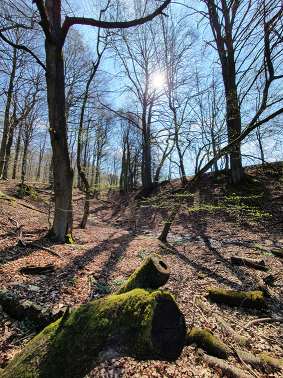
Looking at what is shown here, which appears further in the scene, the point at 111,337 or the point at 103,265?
the point at 103,265

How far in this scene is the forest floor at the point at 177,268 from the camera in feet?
12.7

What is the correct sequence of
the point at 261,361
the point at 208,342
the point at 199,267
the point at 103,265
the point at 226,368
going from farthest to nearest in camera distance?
the point at 199,267 → the point at 103,265 → the point at 208,342 → the point at 261,361 → the point at 226,368

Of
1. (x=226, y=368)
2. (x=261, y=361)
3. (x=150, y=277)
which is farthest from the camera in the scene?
(x=261, y=361)

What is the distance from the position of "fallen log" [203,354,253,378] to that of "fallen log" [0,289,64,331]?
2094 millimetres

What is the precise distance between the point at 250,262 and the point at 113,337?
6.04 m

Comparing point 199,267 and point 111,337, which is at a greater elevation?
point 111,337

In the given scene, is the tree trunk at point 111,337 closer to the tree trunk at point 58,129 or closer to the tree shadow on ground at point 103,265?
the tree shadow on ground at point 103,265

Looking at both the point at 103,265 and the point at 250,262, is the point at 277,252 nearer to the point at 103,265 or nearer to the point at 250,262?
the point at 250,262

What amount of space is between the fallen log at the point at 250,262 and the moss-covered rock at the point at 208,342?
384 centimetres

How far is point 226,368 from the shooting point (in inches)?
139

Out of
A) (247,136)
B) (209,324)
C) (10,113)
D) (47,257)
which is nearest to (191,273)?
(209,324)

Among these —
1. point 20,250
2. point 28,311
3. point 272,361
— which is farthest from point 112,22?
point 272,361

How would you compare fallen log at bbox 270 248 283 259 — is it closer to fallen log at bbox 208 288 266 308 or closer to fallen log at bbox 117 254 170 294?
fallen log at bbox 208 288 266 308

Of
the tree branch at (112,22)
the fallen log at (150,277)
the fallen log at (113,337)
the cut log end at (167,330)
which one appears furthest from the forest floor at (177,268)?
the tree branch at (112,22)
